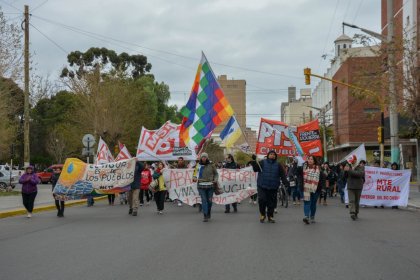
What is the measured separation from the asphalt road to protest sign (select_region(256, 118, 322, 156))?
6220 mm

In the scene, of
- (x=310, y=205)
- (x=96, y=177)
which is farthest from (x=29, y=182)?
(x=310, y=205)

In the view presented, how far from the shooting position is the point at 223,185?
59.3ft

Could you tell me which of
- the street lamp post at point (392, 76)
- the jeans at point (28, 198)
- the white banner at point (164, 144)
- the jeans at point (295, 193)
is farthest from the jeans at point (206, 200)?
the white banner at point (164, 144)

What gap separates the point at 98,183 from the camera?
17.7m

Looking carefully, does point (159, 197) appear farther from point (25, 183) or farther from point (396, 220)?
point (396, 220)

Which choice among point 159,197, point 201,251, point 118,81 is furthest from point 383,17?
point 201,251

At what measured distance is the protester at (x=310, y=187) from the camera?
44.7 feet

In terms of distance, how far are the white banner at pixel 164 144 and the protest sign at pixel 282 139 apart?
6.60 metres

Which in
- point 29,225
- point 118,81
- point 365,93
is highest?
point 118,81

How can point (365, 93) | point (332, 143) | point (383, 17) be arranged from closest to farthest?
point (365, 93) < point (383, 17) < point (332, 143)

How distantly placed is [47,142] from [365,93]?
52.7 metres

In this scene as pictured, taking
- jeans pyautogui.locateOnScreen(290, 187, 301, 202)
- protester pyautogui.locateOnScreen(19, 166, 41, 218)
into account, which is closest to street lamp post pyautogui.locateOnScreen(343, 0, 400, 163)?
jeans pyautogui.locateOnScreen(290, 187, 301, 202)

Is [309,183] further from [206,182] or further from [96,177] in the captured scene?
[96,177]

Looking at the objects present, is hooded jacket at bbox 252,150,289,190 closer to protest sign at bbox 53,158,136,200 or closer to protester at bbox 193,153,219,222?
protester at bbox 193,153,219,222
